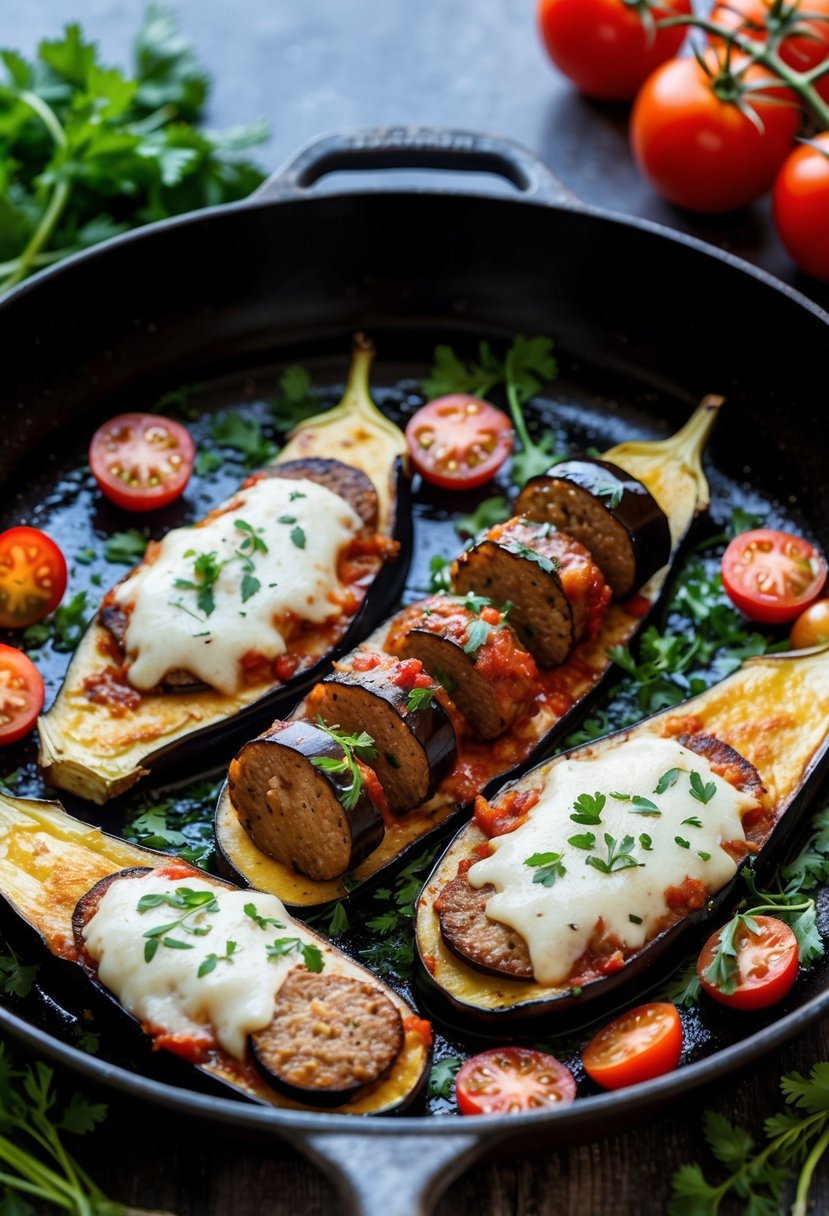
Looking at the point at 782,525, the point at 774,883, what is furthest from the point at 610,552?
the point at 774,883

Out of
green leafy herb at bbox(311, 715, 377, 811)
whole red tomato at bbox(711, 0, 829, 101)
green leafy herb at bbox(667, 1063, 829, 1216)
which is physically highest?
whole red tomato at bbox(711, 0, 829, 101)

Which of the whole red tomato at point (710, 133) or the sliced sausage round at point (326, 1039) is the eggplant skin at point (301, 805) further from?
the whole red tomato at point (710, 133)

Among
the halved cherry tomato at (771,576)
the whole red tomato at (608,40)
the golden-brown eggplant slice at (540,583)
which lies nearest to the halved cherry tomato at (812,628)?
the halved cherry tomato at (771,576)

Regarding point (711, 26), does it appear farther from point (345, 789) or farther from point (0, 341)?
point (345, 789)

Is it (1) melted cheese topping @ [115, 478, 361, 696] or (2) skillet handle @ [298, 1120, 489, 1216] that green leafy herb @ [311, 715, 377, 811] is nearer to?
(1) melted cheese topping @ [115, 478, 361, 696]

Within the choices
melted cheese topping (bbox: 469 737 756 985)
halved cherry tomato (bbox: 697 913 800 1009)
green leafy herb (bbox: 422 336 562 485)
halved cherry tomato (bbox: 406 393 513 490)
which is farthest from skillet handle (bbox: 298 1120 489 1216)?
green leafy herb (bbox: 422 336 562 485)

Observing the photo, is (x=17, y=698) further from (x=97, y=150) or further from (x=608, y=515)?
(x=97, y=150)
